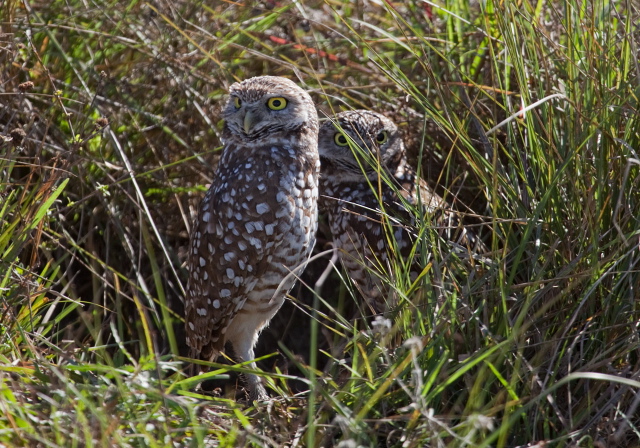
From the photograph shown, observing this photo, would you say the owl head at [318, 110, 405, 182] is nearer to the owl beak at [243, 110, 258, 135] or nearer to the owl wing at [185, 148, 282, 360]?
the owl beak at [243, 110, 258, 135]

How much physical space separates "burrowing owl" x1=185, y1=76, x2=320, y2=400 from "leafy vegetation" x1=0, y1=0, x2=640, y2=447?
346mm

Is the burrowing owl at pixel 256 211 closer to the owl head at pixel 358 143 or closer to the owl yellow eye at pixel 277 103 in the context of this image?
the owl yellow eye at pixel 277 103

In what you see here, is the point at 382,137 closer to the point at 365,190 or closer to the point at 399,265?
the point at 365,190

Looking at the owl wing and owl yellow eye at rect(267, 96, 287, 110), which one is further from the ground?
owl yellow eye at rect(267, 96, 287, 110)

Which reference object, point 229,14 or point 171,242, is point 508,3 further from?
point 171,242

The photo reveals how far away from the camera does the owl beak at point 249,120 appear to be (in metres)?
2.98

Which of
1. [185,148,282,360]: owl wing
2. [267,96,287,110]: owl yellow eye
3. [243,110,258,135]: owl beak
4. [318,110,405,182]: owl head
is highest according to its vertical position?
[267,96,287,110]: owl yellow eye

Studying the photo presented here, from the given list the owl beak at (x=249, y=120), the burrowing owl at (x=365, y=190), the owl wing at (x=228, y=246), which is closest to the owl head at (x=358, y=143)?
the burrowing owl at (x=365, y=190)

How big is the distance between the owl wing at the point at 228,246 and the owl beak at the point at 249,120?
0.15 meters

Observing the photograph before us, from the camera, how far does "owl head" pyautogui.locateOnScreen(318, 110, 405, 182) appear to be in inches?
127

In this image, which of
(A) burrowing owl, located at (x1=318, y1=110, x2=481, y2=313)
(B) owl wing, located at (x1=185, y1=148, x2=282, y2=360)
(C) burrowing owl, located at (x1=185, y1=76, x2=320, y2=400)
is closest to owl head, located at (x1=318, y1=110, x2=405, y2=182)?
(A) burrowing owl, located at (x1=318, y1=110, x2=481, y2=313)

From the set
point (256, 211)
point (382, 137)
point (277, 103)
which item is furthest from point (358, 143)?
point (256, 211)

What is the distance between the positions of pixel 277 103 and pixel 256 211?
45cm

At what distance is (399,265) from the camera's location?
2660 millimetres
